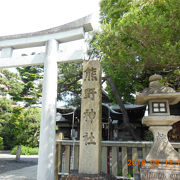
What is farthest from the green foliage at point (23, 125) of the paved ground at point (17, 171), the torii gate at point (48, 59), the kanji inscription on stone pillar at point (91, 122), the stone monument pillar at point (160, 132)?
the stone monument pillar at point (160, 132)

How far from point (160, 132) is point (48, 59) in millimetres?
4328

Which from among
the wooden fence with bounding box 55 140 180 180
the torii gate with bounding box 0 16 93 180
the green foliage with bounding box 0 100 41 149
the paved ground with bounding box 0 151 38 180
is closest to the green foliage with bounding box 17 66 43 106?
the green foliage with bounding box 0 100 41 149

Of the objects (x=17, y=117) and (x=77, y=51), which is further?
(x=17, y=117)

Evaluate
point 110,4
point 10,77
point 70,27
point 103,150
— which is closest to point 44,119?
point 103,150

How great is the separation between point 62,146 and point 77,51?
3.28m

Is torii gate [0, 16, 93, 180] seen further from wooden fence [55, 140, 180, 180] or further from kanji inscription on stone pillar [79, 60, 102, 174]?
kanji inscription on stone pillar [79, 60, 102, 174]

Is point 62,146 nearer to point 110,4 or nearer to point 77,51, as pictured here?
point 77,51

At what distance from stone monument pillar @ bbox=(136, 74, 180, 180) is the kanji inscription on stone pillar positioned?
3.51 ft

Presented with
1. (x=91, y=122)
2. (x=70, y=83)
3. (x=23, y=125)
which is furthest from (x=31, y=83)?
(x=91, y=122)

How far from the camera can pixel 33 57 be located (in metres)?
6.50

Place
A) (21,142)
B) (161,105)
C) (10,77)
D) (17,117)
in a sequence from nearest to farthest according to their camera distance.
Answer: (161,105) → (21,142) → (17,117) → (10,77)

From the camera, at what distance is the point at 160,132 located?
3838 mm

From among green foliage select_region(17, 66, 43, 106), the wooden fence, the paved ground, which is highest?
green foliage select_region(17, 66, 43, 106)

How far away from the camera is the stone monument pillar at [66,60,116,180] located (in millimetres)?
3902
